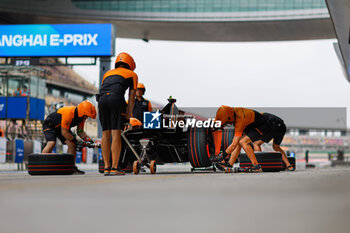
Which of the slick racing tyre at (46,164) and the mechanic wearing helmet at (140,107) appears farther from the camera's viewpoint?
the mechanic wearing helmet at (140,107)

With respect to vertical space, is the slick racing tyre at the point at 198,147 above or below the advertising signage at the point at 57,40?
below

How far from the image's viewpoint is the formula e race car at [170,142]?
6.51m

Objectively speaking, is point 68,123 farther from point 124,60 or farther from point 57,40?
point 57,40

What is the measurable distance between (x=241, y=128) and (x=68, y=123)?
2589 millimetres

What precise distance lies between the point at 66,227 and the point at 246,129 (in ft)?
21.0

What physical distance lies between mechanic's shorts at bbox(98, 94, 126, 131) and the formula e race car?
0.67 meters

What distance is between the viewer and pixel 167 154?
729cm

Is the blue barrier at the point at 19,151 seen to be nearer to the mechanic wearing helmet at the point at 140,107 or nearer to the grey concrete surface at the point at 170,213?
the mechanic wearing helmet at the point at 140,107

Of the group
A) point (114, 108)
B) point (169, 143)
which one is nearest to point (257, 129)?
point (169, 143)

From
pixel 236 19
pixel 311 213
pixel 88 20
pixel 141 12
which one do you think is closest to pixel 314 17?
pixel 236 19

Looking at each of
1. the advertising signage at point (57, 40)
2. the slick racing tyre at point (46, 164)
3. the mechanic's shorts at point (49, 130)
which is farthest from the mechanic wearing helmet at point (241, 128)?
the advertising signage at point (57, 40)

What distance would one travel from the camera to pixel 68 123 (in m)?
7.32

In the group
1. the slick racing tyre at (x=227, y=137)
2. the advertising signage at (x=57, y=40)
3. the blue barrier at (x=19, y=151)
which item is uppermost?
the advertising signage at (x=57, y=40)

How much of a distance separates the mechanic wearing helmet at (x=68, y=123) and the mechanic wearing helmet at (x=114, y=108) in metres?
1.48
